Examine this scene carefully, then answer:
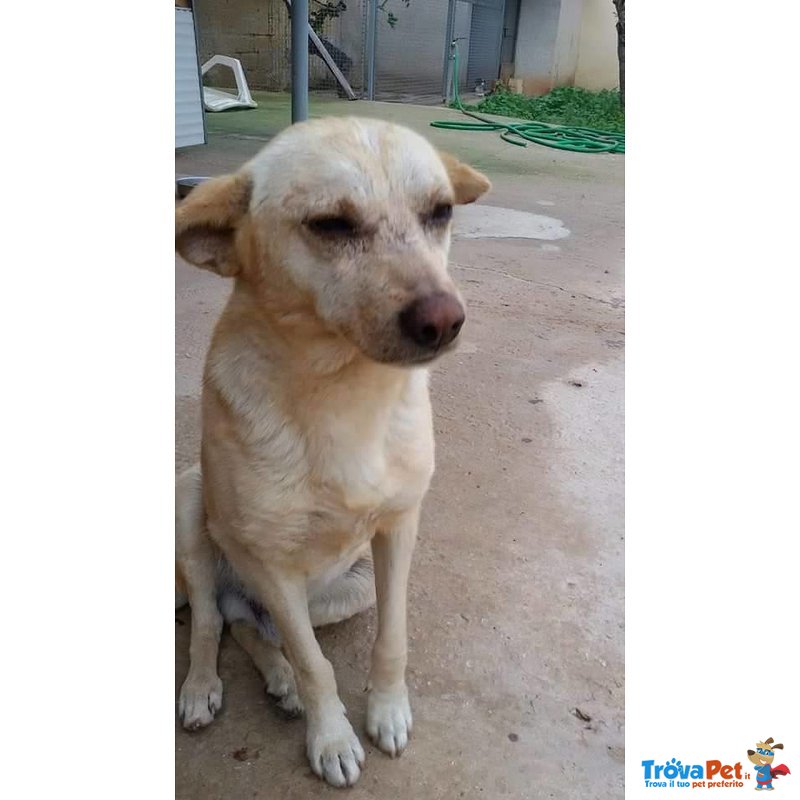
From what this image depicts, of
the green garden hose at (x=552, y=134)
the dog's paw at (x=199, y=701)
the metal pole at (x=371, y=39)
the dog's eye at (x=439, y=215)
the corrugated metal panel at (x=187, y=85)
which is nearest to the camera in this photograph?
the dog's eye at (x=439, y=215)

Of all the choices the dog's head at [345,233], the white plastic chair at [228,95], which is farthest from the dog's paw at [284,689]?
the white plastic chair at [228,95]

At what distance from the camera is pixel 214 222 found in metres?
1.44

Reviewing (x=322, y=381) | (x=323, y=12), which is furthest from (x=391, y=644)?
(x=323, y=12)

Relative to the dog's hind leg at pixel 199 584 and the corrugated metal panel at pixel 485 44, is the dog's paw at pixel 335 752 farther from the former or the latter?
the corrugated metal panel at pixel 485 44

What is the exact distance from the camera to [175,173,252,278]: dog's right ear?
1.42m

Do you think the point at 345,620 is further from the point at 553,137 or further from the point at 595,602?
the point at 553,137

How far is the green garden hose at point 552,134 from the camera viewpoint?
8.01 meters

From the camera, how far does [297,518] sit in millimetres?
1494

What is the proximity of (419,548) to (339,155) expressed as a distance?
134cm

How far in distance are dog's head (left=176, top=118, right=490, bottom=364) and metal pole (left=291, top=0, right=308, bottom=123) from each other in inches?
64.2

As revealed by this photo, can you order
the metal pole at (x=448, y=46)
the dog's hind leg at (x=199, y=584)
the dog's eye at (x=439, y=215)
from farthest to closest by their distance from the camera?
the metal pole at (x=448, y=46) → the dog's hind leg at (x=199, y=584) → the dog's eye at (x=439, y=215)

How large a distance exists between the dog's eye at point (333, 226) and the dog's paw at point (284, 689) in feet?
3.68
